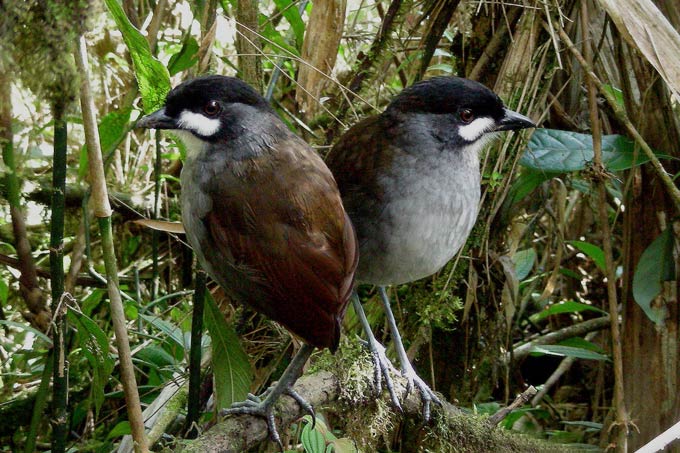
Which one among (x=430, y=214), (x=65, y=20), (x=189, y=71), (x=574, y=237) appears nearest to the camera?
(x=65, y=20)

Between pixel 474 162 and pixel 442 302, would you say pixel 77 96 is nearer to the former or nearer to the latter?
pixel 474 162

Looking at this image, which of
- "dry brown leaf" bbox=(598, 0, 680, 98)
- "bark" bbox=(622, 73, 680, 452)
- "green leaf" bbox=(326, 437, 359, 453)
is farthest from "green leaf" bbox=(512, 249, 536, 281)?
"green leaf" bbox=(326, 437, 359, 453)

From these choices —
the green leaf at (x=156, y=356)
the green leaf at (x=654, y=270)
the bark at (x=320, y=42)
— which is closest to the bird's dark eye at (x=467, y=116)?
the bark at (x=320, y=42)

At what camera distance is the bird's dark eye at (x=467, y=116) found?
2871 millimetres

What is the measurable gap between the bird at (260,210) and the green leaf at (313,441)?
0.25 m

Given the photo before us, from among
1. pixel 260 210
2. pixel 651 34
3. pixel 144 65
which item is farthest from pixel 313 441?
pixel 651 34

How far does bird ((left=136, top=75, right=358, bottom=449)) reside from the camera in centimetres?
228

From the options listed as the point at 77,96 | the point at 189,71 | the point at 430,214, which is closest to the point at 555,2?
the point at 430,214

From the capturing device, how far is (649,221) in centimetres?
341

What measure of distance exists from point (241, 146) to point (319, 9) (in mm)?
988

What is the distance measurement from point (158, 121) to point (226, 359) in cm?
94

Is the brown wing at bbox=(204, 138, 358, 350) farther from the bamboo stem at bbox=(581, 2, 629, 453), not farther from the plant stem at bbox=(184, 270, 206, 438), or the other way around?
the bamboo stem at bbox=(581, 2, 629, 453)

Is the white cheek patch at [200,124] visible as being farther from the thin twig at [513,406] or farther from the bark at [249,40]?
the thin twig at [513,406]

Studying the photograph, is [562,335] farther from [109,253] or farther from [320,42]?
[109,253]
